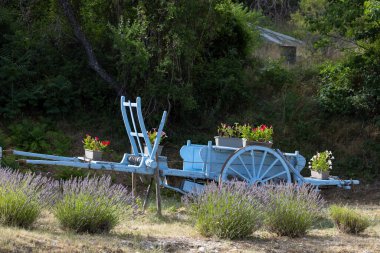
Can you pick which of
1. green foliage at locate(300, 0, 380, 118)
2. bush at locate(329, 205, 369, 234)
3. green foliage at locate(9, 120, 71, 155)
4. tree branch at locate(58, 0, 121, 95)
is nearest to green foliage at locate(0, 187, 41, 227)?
bush at locate(329, 205, 369, 234)

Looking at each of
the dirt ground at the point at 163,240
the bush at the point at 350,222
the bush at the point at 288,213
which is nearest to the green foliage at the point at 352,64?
the dirt ground at the point at 163,240

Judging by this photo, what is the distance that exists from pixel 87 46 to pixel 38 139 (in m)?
2.91

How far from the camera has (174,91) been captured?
53.5 ft

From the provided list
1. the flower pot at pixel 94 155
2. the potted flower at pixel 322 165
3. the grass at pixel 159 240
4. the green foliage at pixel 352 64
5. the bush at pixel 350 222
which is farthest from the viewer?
the green foliage at pixel 352 64

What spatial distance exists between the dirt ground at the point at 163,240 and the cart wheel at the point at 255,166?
1.60 meters

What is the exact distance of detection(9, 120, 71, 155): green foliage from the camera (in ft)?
50.4

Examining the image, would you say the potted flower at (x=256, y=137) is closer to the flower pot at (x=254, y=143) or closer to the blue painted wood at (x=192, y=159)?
the flower pot at (x=254, y=143)

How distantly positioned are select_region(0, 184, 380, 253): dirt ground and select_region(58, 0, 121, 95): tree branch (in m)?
7.39

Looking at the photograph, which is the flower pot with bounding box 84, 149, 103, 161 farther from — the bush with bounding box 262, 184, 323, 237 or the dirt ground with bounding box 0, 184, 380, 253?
the bush with bounding box 262, 184, 323, 237

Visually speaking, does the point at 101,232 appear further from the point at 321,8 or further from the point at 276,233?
the point at 321,8

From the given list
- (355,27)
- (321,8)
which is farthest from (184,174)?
(321,8)

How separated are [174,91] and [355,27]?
4.64 m

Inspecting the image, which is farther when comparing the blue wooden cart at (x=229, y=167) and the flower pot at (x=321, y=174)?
the flower pot at (x=321, y=174)

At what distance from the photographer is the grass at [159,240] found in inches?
269
